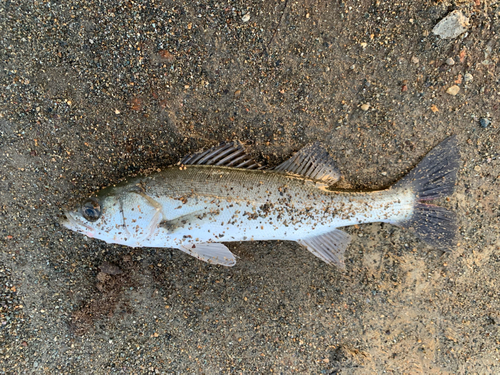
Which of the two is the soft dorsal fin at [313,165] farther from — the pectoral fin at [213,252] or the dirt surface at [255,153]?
the pectoral fin at [213,252]

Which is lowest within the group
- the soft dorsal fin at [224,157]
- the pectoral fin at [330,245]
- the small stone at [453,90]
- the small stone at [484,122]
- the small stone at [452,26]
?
the pectoral fin at [330,245]

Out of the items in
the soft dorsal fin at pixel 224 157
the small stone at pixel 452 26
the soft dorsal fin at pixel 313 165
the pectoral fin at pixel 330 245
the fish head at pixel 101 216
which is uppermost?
the small stone at pixel 452 26

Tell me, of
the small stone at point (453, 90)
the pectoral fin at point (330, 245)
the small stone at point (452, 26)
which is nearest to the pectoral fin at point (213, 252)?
the pectoral fin at point (330, 245)

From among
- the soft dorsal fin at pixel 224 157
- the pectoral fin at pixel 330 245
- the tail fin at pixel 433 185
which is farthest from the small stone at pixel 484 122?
the soft dorsal fin at pixel 224 157

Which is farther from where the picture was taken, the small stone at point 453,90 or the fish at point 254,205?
the small stone at point 453,90

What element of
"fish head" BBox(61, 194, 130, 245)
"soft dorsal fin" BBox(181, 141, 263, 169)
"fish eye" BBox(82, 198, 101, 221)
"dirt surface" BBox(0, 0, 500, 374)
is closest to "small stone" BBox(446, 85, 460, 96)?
"dirt surface" BBox(0, 0, 500, 374)

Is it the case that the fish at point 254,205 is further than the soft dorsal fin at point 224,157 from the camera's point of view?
No

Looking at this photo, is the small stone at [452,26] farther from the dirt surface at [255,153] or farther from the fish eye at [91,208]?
the fish eye at [91,208]

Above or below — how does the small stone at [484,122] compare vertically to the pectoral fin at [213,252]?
above

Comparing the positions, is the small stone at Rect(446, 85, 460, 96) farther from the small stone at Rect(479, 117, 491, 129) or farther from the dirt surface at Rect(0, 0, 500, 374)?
the small stone at Rect(479, 117, 491, 129)
